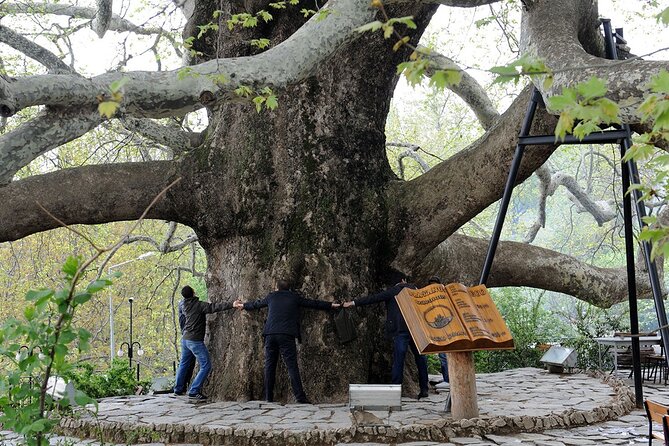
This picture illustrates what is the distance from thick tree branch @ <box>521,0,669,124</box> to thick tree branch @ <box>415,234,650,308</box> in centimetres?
379

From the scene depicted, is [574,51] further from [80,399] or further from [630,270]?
[80,399]

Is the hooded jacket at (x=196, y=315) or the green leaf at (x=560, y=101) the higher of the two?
the green leaf at (x=560, y=101)

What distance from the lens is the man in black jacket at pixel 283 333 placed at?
9453mm

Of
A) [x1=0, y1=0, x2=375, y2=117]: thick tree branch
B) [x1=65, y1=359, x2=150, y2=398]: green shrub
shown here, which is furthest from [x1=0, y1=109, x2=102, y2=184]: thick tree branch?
[x1=65, y1=359, x2=150, y2=398]: green shrub

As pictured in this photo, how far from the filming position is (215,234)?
34.3 feet

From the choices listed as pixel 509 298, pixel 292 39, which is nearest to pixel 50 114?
pixel 292 39

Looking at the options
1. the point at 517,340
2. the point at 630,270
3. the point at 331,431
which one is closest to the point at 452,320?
the point at 331,431

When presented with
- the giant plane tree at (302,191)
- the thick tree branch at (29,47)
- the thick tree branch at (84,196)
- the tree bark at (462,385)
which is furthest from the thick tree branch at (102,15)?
the tree bark at (462,385)

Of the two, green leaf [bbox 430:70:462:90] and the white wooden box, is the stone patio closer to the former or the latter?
the white wooden box

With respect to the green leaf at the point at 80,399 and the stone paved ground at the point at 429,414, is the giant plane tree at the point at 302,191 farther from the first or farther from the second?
the green leaf at the point at 80,399

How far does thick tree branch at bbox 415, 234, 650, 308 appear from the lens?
38.2ft

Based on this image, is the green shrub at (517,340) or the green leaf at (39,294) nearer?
the green leaf at (39,294)

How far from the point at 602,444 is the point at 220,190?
19.0ft

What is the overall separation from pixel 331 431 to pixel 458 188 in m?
3.90
